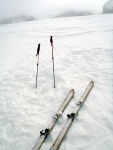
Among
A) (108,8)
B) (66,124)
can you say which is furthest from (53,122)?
(108,8)

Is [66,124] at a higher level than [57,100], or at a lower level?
lower

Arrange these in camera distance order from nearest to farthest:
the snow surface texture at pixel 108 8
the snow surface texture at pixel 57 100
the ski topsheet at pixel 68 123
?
the ski topsheet at pixel 68 123 < the snow surface texture at pixel 57 100 < the snow surface texture at pixel 108 8

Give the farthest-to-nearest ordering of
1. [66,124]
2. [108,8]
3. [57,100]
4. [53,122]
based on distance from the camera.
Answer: [108,8] → [57,100] → [53,122] → [66,124]

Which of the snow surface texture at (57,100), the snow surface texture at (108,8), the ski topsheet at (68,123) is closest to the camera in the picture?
the ski topsheet at (68,123)

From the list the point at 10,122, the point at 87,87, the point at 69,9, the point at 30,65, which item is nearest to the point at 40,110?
the point at 10,122

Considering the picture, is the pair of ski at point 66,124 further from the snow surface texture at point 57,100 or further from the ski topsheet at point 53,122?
the snow surface texture at point 57,100

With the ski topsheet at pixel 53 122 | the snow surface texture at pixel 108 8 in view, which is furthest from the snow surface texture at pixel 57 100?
the snow surface texture at pixel 108 8

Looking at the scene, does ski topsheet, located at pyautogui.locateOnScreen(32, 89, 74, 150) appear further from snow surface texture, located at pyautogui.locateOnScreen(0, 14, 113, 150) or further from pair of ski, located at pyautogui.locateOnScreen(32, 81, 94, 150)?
snow surface texture, located at pyautogui.locateOnScreen(0, 14, 113, 150)

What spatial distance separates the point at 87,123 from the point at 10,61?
6.77m

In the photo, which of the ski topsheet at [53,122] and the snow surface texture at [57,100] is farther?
the snow surface texture at [57,100]

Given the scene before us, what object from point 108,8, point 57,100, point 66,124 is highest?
point 108,8

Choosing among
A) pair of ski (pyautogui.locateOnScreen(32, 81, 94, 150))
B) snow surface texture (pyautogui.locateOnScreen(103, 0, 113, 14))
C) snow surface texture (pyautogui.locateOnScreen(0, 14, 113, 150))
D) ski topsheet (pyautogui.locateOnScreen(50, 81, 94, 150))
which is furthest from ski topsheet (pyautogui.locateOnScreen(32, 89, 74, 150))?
snow surface texture (pyautogui.locateOnScreen(103, 0, 113, 14))

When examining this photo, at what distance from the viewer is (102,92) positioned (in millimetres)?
5969

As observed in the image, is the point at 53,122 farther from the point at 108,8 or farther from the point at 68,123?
the point at 108,8
